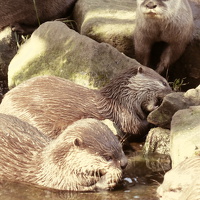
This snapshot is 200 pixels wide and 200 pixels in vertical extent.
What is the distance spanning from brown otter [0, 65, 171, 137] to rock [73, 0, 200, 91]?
1390 mm

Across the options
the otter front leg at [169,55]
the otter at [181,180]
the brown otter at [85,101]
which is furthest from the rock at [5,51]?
the otter at [181,180]

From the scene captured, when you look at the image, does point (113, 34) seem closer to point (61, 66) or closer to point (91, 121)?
point (61, 66)

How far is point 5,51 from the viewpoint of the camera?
787 cm

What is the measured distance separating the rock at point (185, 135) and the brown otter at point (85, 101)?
68 centimetres

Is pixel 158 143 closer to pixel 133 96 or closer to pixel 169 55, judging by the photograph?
pixel 133 96

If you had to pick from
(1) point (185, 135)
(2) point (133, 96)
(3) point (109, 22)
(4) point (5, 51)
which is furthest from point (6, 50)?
(1) point (185, 135)

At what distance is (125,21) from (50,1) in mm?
1187

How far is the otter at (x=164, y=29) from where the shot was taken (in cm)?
658

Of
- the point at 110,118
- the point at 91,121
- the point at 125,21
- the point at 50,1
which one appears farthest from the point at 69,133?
the point at 50,1

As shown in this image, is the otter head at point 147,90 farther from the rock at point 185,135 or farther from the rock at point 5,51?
the rock at point 5,51

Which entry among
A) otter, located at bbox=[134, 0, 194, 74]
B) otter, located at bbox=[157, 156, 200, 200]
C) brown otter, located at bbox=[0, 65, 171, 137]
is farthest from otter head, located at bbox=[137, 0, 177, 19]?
otter, located at bbox=[157, 156, 200, 200]

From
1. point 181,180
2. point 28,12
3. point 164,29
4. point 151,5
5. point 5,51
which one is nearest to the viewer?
point 181,180

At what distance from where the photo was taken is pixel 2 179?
4574 millimetres

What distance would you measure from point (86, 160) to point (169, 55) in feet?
9.15
